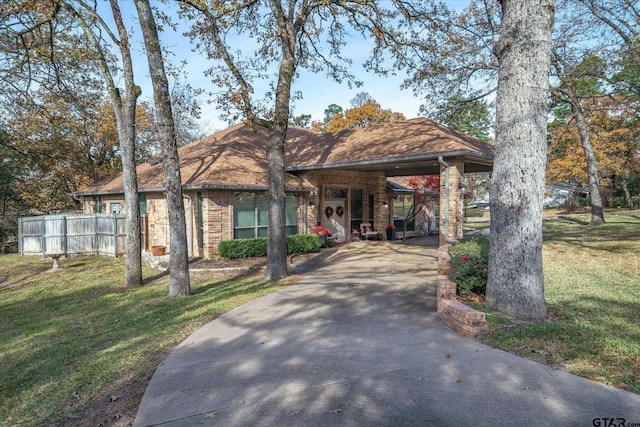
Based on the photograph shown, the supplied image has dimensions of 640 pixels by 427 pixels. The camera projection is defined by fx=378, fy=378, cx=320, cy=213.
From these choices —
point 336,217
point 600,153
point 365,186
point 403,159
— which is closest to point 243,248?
point 336,217

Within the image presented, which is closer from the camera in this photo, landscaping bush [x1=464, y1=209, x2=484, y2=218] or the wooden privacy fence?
the wooden privacy fence

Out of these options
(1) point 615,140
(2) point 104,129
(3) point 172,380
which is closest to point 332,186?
(3) point 172,380

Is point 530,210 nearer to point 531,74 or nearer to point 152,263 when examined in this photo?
point 531,74

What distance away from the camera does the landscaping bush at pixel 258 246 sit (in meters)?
12.4

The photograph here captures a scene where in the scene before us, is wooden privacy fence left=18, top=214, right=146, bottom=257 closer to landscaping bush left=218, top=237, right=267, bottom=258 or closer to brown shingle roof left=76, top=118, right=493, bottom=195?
brown shingle roof left=76, top=118, right=493, bottom=195

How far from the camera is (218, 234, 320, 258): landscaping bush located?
12.4 metres

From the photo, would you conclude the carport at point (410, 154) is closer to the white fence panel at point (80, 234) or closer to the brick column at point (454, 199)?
the brick column at point (454, 199)

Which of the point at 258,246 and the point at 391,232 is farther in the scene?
the point at 391,232

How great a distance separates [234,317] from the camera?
604 cm

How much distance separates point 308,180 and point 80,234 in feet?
30.2

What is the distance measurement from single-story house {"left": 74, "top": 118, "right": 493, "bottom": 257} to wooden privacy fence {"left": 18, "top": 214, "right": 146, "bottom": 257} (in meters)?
1.12

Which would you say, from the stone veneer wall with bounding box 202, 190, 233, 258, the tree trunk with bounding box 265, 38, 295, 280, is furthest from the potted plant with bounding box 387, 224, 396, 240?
the tree trunk with bounding box 265, 38, 295, 280

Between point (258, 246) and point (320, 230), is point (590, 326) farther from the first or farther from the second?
point (320, 230)

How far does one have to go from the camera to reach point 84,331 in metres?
6.07
